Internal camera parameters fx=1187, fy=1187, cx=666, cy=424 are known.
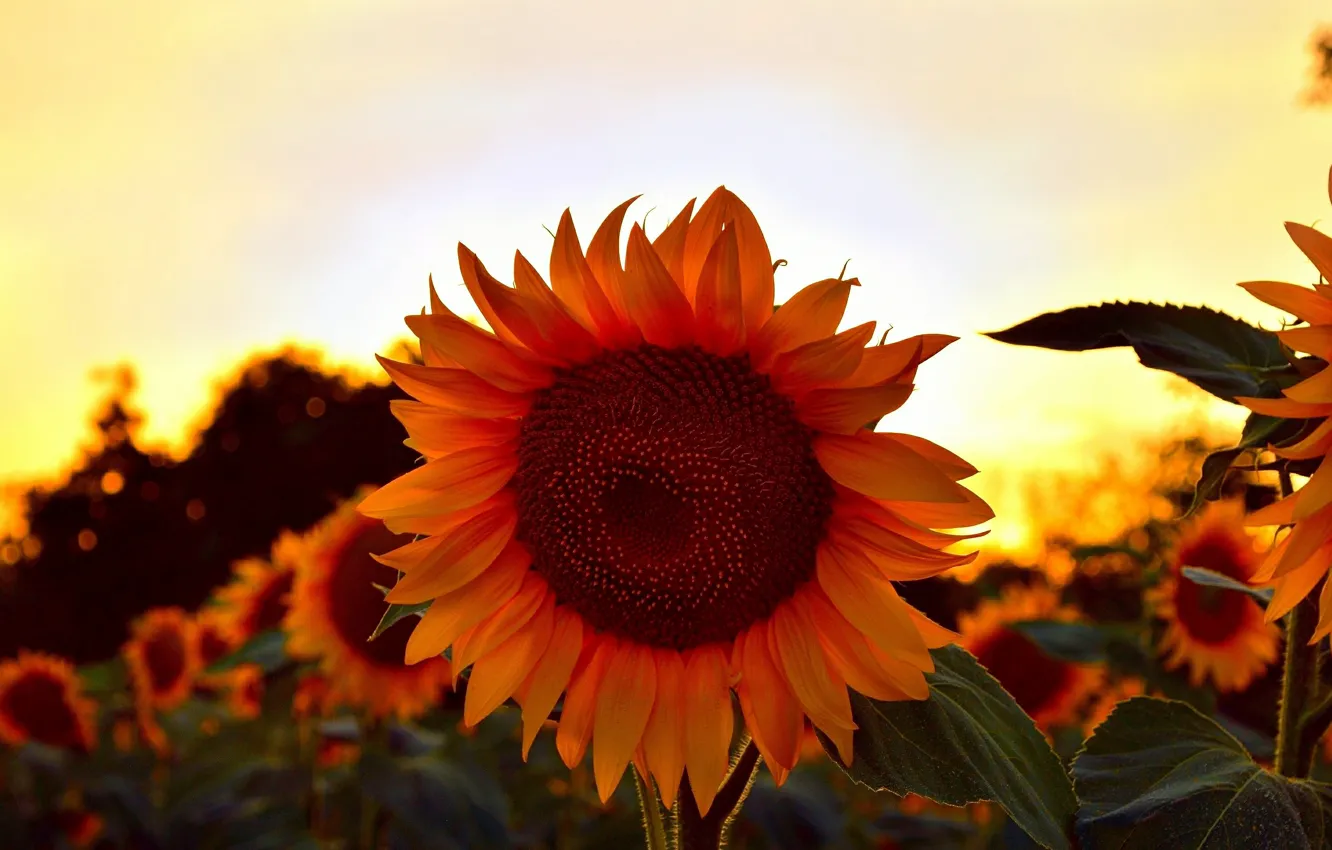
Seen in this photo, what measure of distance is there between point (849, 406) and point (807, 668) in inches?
13.2

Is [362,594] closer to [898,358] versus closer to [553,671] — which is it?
[553,671]

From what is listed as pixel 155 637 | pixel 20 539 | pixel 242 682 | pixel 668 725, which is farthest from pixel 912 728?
pixel 20 539

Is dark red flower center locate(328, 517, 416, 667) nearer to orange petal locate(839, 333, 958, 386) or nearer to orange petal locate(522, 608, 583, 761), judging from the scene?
orange petal locate(522, 608, 583, 761)

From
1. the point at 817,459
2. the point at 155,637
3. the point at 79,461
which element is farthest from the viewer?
the point at 79,461

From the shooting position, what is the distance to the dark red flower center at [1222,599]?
3943mm

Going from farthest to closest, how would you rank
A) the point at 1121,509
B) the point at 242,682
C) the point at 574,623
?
the point at 1121,509 → the point at 242,682 → the point at 574,623

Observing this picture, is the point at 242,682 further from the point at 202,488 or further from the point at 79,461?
the point at 79,461

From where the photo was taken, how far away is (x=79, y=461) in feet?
98.1

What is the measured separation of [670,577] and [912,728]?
0.39 metres

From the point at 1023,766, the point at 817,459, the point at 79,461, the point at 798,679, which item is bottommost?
the point at 79,461

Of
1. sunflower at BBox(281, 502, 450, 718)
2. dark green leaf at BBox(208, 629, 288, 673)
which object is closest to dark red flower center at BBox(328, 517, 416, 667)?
sunflower at BBox(281, 502, 450, 718)

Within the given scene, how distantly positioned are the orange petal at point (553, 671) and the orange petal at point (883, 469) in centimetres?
43

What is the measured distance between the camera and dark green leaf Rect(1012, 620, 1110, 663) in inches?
146

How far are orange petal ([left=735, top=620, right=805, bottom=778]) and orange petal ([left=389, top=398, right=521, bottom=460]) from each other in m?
0.44
